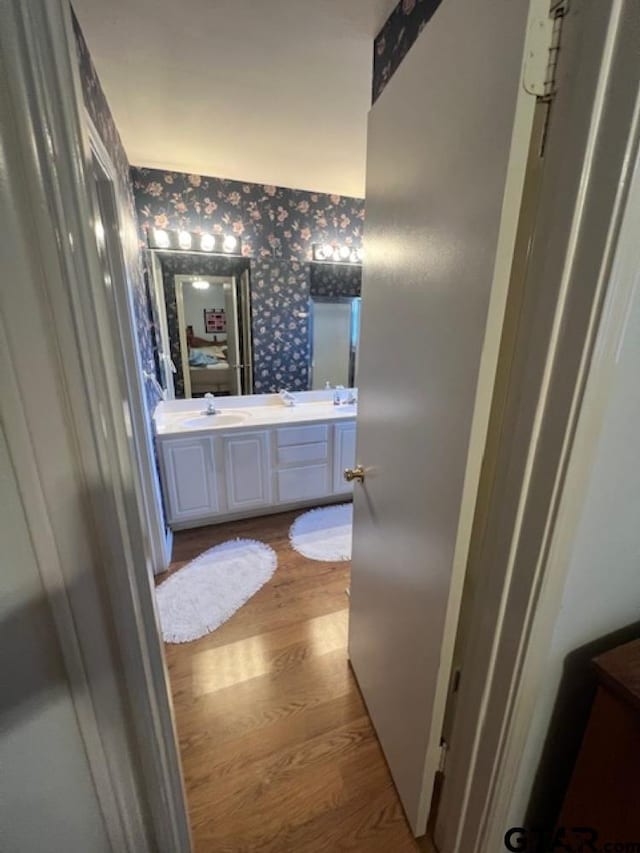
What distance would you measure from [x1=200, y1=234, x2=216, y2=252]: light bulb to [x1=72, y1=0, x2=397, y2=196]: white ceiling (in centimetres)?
43

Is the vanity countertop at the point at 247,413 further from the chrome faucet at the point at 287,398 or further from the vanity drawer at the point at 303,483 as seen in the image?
the vanity drawer at the point at 303,483

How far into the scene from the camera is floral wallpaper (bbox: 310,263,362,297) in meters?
2.82

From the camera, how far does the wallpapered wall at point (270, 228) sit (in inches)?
92.3

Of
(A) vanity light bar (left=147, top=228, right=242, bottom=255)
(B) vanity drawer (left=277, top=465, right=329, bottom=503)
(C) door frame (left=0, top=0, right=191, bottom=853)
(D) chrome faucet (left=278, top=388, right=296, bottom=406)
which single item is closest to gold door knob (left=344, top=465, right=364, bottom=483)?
Result: (C) door frame (left=0, top=0, right=191, bottom=853)

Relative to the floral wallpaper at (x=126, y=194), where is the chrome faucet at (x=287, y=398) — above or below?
below

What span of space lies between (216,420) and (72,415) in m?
2.09

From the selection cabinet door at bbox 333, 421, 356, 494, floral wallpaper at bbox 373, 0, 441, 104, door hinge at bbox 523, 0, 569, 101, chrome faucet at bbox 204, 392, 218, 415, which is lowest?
cabinet door at bbox 333, 421, 356, 494

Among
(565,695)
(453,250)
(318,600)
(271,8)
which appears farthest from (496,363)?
(318,600)

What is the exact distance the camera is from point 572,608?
699 mm

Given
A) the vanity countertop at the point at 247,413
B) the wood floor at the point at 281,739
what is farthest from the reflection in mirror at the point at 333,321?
the wood floor at the point at 281,739

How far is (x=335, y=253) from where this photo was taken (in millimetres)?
2805

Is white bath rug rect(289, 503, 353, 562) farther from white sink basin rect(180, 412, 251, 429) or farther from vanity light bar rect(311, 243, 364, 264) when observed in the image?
vanity light bar rect(311, 243, 364, 264)

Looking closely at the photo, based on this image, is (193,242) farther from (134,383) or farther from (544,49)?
(544,49)

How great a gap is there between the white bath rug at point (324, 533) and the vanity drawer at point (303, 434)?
A: 1.92 ft
